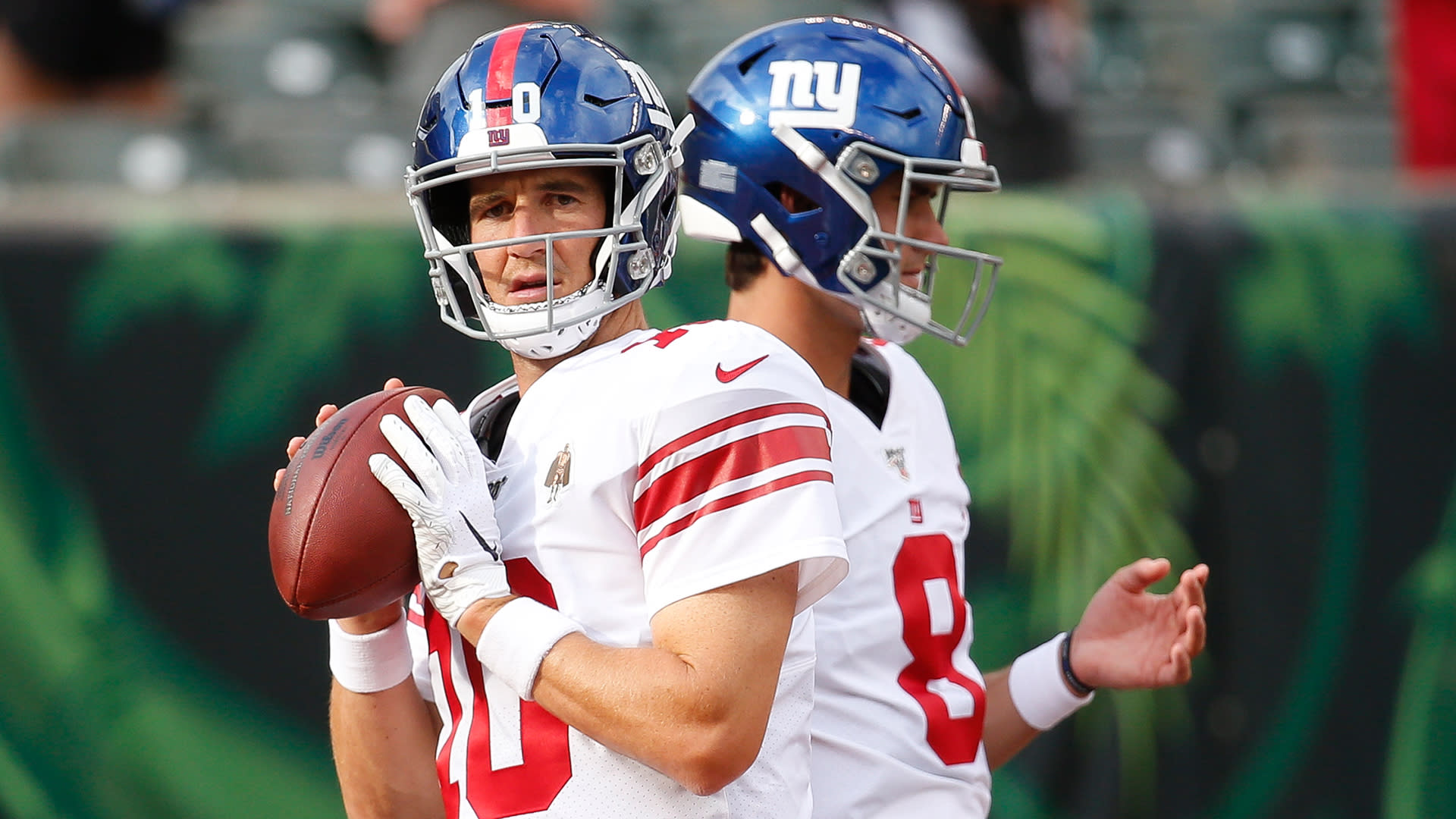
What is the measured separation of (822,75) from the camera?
8.59ft

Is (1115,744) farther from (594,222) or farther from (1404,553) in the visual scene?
(594,222)

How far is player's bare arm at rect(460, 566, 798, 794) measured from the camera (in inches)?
70.8

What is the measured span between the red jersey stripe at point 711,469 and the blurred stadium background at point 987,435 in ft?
7.50

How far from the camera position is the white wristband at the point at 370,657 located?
86.4 inches

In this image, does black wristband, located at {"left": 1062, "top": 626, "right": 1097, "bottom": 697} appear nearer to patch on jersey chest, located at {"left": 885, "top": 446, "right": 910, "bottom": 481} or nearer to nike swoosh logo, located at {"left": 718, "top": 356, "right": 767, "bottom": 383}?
patch on jersey chest, located at {"left": 885, "top": 446, "right": 910, "bottom": 481}

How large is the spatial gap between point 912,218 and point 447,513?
3.48 feet

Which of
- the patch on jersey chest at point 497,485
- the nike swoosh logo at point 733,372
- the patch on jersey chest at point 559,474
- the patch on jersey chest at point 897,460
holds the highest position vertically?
the nike swoosh logo at point 733,372

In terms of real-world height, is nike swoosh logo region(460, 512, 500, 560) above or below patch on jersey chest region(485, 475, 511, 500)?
below

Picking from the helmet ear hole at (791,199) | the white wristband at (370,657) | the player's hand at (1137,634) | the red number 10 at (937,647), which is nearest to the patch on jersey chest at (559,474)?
the white wristband at (370,657)

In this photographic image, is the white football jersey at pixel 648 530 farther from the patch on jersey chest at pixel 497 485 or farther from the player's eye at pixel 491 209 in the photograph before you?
the player's eye at pixel 491 209

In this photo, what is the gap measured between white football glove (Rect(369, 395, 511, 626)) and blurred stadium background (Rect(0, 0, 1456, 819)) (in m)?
2.15

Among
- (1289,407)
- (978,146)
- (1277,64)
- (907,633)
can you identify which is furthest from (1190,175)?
(907,633)

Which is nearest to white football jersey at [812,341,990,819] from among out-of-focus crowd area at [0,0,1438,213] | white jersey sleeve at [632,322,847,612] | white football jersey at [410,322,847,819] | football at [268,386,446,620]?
white football jersey at [410,322,847,819]

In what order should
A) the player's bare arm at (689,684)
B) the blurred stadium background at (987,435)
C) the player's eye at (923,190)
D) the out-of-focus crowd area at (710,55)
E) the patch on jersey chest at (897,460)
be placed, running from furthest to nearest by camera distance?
1. the out-of-focus crowd area at (710,55)
2. the blurred stadium background at (987,435)
3. the player's eye at (923,190)
4. the patch on jersey chest at (897,460)
5. the player's bare arm at (689,684)
